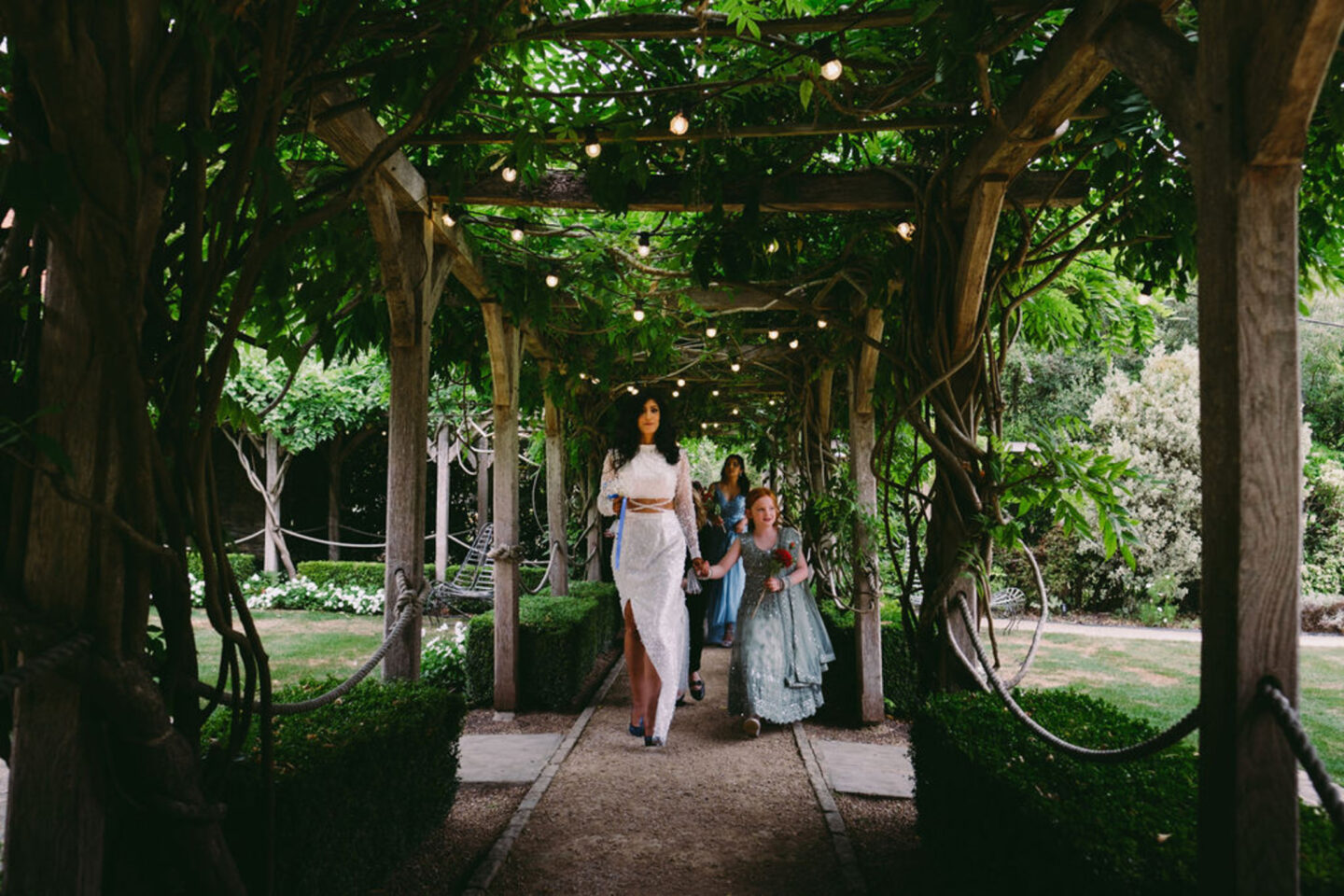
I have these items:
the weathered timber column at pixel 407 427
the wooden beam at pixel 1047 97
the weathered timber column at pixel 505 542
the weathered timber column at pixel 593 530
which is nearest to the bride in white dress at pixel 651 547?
the weathered timber column at pixel 505 542

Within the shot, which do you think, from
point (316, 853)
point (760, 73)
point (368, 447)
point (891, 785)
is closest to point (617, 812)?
point (891, 785)

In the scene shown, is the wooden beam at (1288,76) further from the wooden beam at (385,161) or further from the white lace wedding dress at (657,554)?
the white lace wedding dress at (657,554)

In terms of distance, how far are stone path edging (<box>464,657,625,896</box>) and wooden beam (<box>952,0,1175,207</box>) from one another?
328cm

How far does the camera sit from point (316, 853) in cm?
244

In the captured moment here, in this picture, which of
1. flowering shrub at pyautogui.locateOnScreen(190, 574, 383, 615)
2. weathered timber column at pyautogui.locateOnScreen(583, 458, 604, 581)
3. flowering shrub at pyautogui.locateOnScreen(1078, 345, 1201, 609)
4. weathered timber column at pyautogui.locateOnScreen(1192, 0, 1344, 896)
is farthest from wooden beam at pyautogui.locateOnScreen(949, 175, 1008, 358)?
flowering shrub at pyautogui.locateOnScreen(1078, 345, 1201, 609)

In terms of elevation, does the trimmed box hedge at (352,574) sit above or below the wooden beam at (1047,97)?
below

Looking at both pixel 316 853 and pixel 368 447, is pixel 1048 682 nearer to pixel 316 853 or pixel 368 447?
pixel 316 853

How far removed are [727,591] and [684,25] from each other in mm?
7658

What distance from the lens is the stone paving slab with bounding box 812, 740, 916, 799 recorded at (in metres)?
4.70

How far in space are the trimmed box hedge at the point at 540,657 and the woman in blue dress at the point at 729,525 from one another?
6.30 ft

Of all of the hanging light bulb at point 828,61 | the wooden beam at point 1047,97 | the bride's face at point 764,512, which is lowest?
the bride's face at point 764,512

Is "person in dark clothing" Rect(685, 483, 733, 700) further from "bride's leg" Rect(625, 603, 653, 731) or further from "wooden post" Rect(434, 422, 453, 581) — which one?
"wooden post" Rect(434, 422, 453, 581)

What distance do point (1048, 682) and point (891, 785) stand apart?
5.40 m

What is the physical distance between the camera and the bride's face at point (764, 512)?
A: 6.25m
